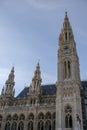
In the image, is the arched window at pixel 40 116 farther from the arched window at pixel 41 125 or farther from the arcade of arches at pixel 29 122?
the arched window at pixel 41 125

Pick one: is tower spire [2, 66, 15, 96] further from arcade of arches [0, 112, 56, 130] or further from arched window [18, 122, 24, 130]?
arched window [18, 122, 24, 130]

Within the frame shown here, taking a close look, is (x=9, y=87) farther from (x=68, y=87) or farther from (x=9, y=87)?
(x=68, y=87)

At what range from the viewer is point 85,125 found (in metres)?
54.9

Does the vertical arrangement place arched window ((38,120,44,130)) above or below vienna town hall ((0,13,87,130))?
below

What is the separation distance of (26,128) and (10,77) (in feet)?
67.5

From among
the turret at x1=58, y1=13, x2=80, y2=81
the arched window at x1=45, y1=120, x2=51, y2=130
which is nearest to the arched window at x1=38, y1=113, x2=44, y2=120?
the arched window at x1=45, y1=120, x2=51, y2=130

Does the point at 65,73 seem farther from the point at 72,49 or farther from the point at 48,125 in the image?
the point at 48,125

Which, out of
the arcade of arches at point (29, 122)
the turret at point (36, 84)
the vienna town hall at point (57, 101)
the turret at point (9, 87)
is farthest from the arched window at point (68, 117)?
the turret at point (9, 87)

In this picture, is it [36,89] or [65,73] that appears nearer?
[65,73]

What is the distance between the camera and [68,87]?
57.7m

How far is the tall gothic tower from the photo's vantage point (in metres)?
52.2

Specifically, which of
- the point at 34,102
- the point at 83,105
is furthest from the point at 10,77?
the point at 83,105

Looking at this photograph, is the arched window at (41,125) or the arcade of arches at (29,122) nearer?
the arcade of arches at (29,122)

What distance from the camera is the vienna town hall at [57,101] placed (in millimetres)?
53656
